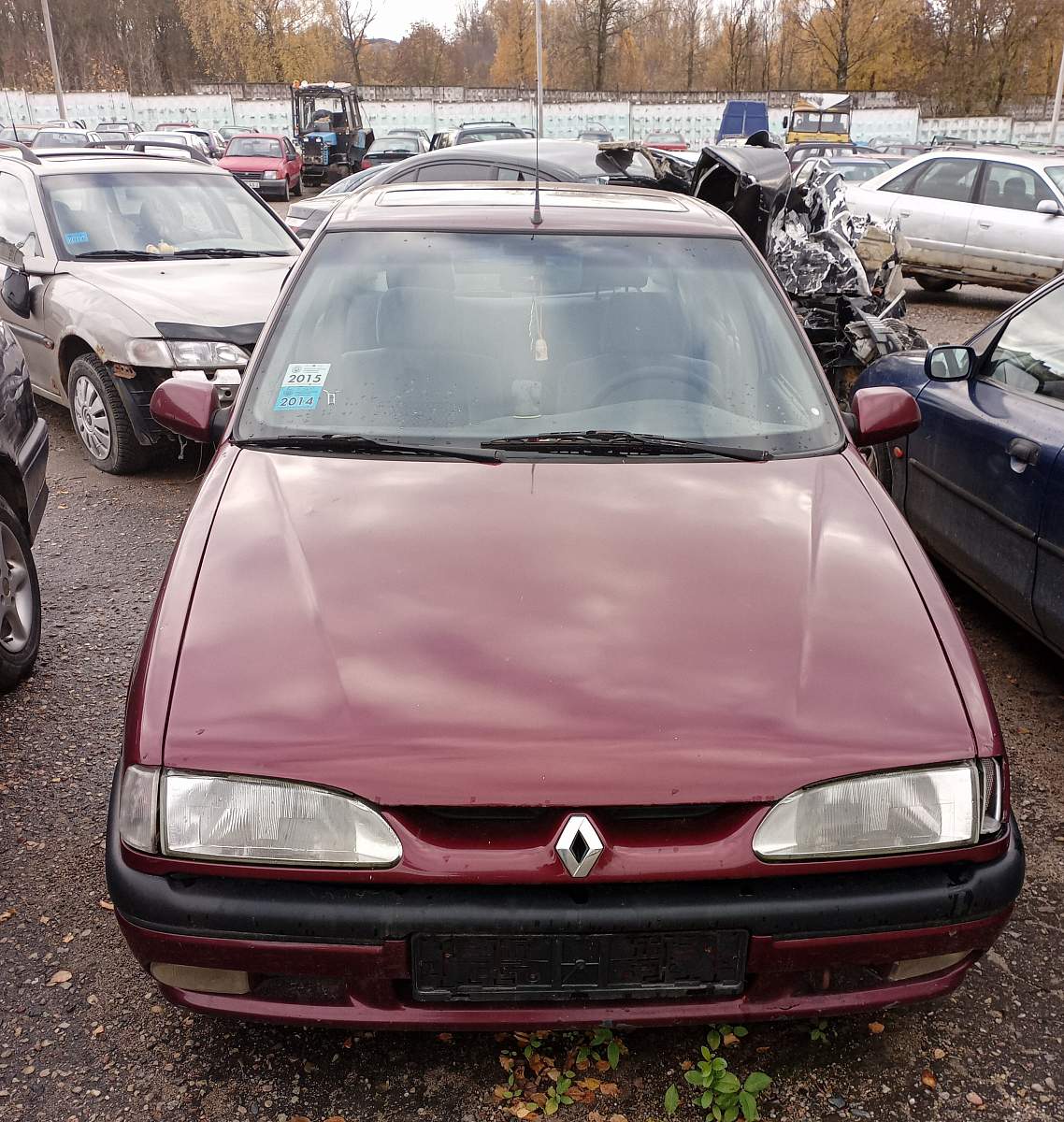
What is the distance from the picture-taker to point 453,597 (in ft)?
7.09

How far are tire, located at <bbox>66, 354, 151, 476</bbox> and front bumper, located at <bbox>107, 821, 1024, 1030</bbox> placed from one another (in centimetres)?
444

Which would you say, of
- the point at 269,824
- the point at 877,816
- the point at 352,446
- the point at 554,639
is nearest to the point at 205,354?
the point at 352,446

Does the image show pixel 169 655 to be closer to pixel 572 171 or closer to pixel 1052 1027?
pixel 1052 1027

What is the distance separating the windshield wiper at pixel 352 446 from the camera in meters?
2.67

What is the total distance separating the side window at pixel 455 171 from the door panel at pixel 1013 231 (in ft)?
21.5

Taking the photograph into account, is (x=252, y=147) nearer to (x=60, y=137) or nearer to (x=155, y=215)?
(x=60, y=137)

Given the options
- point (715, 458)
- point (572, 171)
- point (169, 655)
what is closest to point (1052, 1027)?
point (715, 458)

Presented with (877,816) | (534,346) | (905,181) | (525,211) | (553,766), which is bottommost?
(877,816)

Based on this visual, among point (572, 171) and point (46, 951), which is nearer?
point (46, 951)

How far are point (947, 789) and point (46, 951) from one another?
2034mm

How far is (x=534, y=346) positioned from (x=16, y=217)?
17.0 feet

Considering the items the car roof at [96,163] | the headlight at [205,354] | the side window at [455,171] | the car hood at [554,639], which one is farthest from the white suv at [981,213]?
the car hood at [554,639]

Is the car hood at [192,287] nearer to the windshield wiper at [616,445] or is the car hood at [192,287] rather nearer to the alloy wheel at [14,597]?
the alloy wheel at [14,597]

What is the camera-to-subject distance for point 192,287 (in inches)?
243
